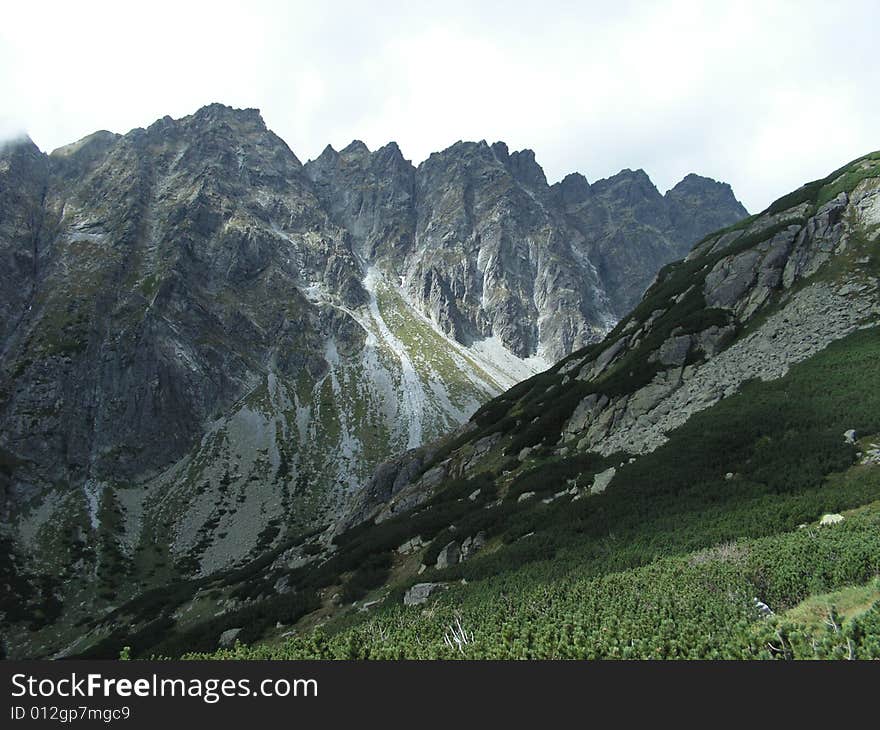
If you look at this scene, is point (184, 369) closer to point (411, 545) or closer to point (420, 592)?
point (411, 545)

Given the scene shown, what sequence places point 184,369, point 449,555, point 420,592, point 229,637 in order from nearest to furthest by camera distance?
point 420,592
point 449,555
point 229,637
point 184,369

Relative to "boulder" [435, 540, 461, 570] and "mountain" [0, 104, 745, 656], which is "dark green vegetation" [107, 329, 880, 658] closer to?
"boulder" [435, 540, 461, 570]

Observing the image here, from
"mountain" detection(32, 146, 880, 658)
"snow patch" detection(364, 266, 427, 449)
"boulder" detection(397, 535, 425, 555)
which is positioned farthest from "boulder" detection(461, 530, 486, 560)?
"snow patch" detection(364, 266, 427, 449)

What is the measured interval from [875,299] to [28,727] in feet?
150

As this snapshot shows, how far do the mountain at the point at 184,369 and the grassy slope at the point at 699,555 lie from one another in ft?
209

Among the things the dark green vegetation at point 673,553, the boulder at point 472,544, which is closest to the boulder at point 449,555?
the boulder at point 472,544

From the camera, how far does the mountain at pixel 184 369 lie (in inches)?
3187

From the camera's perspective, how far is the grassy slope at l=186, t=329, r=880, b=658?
1237cm

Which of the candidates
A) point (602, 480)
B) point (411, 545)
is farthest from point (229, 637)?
point (602, 480)

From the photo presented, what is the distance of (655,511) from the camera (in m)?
23.4

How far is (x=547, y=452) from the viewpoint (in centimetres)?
3875

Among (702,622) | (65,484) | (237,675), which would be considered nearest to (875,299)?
(702,622)

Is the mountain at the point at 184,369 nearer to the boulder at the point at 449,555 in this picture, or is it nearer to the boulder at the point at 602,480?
the boulder at the point at 449,555

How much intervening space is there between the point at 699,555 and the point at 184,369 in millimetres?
124670
